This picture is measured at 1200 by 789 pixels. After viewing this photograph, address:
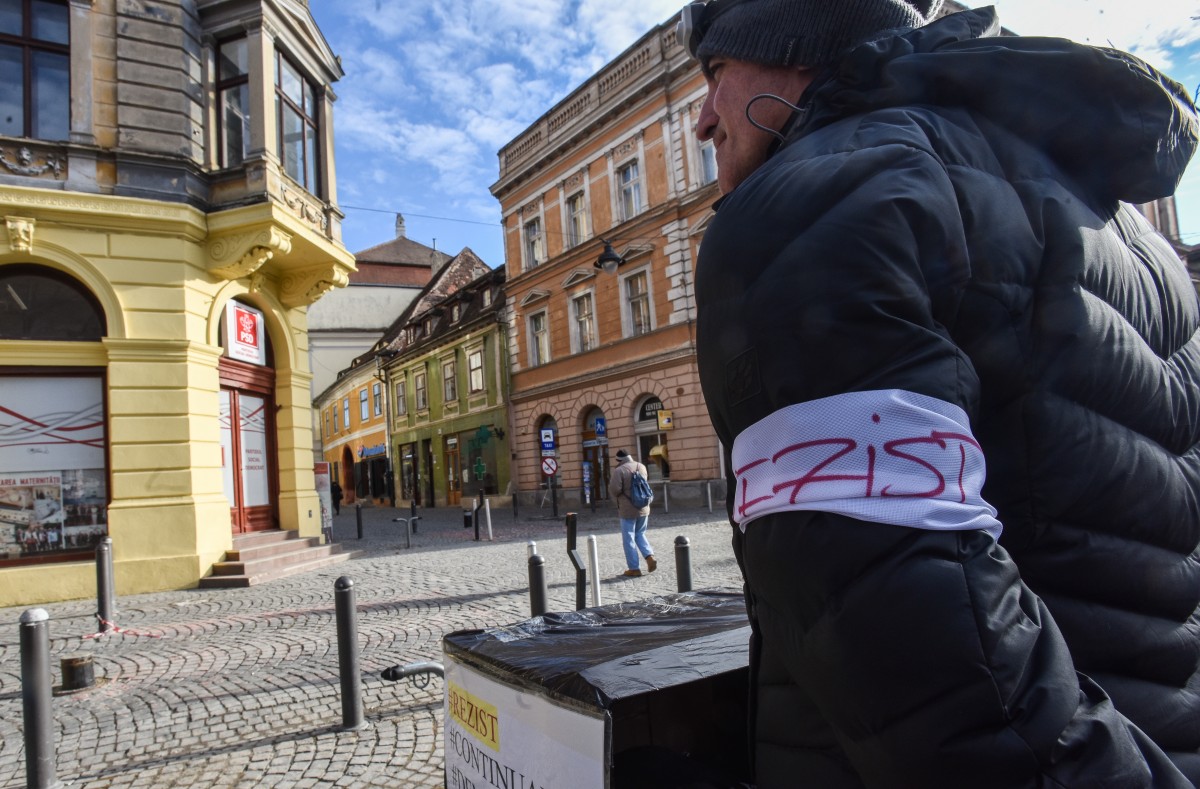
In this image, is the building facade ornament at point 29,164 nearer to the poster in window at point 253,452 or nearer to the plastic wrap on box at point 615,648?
the poster in window at point 253,452

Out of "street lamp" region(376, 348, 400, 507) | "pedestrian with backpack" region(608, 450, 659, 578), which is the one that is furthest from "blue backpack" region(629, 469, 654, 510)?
"street lamp" region(376, 348, 400, 507)

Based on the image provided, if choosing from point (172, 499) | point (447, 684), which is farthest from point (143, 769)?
point (172, 499)

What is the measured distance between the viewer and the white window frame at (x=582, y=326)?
26.7 metres

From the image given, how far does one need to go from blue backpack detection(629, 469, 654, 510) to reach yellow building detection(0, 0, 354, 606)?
6081 millimetres

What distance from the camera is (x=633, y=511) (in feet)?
33.1

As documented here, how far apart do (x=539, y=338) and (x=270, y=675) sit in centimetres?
2401

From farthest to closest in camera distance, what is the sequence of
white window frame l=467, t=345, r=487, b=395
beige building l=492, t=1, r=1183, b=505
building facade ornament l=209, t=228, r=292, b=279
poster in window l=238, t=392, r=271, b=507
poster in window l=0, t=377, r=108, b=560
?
white window frame l=467, t=345, r=487, b=395, beige building l=492, t=1, r=1183, b=505, poster in window l=238, t=392, r=271, b=507, building facade ornament l=209, t=228, r=292, b=279, poster in window l=0, t=377, r=108, b=560

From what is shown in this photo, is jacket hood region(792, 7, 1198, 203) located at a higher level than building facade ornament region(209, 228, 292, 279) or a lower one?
lower

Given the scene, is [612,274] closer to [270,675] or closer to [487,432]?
[487,432]

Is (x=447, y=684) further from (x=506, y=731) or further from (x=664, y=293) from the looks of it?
(x=664, y=293)

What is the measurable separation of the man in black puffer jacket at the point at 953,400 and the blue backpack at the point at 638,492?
29.9 feet

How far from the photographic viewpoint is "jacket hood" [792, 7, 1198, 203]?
1033 mm

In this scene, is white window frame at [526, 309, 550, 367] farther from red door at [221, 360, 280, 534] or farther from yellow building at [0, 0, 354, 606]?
yellow building at [0, 0, 354, 606]

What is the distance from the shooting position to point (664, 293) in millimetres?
23578
